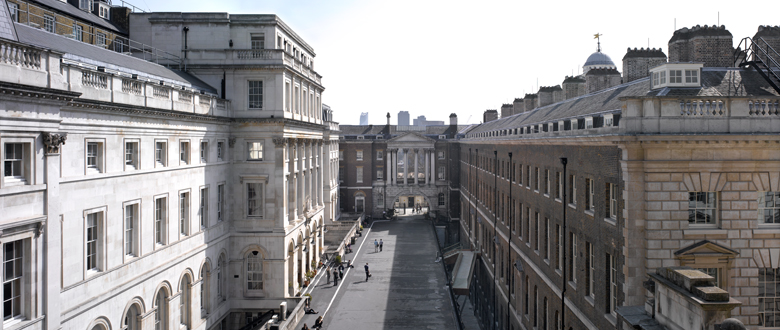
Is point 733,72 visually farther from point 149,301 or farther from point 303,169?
point 303,169

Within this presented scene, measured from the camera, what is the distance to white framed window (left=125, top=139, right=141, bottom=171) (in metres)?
22.8

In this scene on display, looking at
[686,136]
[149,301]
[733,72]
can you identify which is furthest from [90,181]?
[733,72]

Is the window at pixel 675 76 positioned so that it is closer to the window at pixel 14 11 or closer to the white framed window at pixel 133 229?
the white framed window at pixel 133 229

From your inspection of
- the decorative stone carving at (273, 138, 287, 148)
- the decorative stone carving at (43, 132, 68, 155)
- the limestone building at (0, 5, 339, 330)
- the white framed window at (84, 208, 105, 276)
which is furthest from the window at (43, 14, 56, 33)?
the decorative stone carving at (43, 132, 68, 155)

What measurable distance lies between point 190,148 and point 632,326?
2393 centimetres

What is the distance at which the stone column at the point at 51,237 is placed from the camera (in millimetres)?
16125

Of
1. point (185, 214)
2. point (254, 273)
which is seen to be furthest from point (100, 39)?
point (254, 273)

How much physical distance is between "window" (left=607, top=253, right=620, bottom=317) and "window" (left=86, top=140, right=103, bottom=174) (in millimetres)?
19876

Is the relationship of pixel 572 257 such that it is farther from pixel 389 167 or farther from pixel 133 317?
pixel 389 167

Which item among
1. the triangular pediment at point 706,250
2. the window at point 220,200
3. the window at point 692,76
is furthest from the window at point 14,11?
the triangular pediment at point 706,250

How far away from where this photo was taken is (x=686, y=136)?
1559 centimetres

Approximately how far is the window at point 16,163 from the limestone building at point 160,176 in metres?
0.06

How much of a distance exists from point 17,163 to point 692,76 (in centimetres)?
2198

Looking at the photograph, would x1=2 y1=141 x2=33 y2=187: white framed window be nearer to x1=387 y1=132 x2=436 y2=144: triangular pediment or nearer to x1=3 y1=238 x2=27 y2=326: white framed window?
x1=3 y1=238 x2=27 y2=326: white framed window
